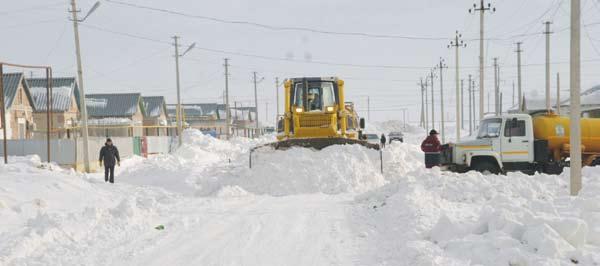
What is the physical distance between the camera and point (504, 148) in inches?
647

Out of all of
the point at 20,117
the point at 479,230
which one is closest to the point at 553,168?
the point at 479,230

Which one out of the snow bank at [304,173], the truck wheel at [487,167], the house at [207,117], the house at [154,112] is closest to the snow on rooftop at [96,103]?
the house at [154,112]

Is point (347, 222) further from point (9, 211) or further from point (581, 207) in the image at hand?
point (9, 211)

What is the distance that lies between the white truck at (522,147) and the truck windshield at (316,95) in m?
4.67

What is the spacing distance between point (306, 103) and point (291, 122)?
34.6 inches

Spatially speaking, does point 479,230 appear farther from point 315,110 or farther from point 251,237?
point 315,110

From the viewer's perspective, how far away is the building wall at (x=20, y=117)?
4072 centimetres

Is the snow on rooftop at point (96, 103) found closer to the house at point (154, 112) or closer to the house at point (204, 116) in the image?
the house at point (154, 112)

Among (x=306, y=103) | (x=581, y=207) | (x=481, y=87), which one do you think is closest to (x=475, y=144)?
(x=306, y=103)

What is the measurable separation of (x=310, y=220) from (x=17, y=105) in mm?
38676

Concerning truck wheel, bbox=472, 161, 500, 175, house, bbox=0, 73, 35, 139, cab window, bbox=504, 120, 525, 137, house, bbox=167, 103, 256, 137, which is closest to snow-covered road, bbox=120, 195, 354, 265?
truck wheel, bbox=472, 161, 500, 175

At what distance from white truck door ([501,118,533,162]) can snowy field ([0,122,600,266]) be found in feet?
6.77

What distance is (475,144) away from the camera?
54.3 feet

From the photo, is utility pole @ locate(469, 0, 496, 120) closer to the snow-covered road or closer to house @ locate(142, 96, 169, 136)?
Result: the snow-covered road
